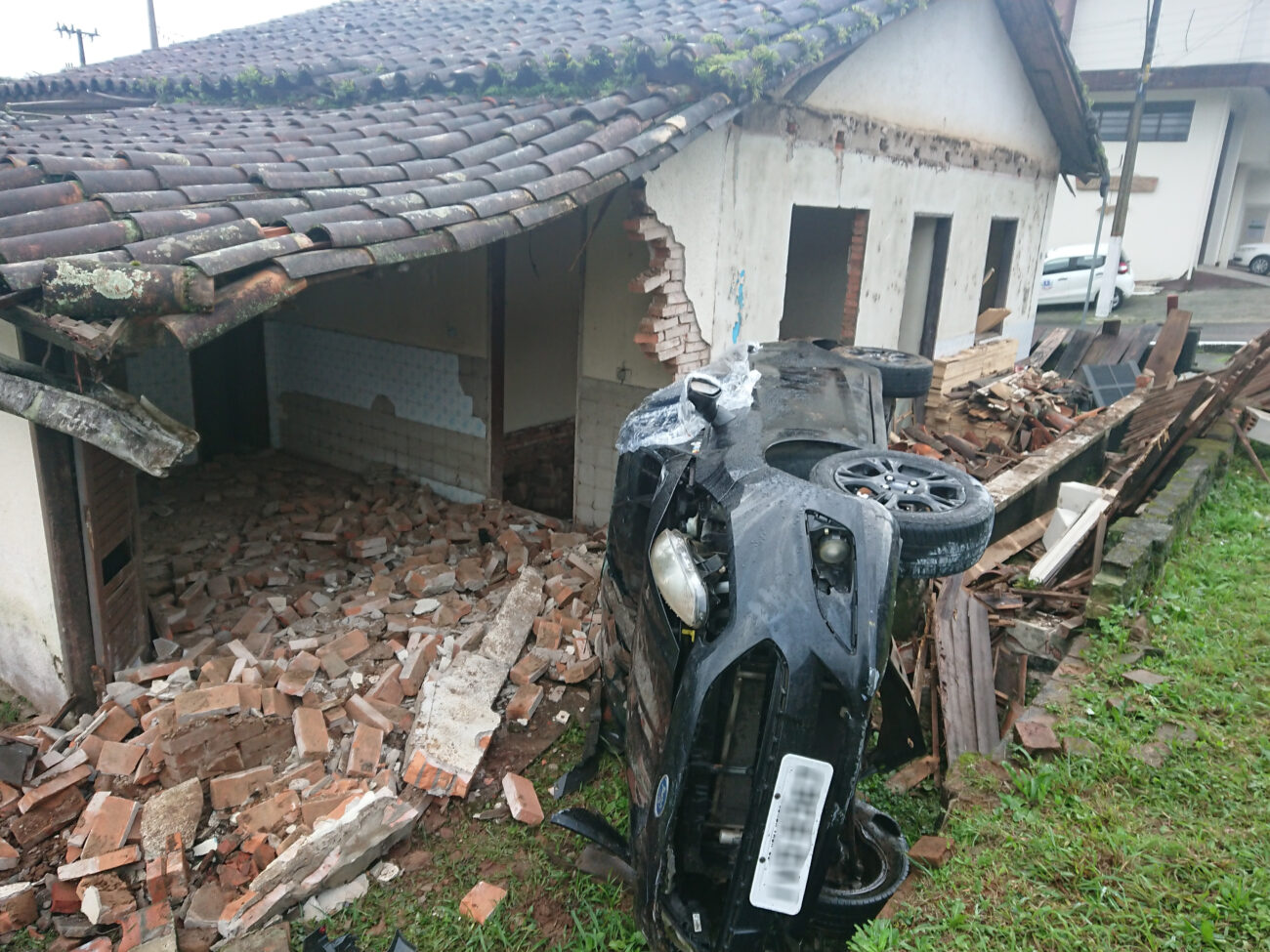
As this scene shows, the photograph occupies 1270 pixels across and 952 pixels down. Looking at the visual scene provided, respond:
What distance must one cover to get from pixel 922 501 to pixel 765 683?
4.01ft

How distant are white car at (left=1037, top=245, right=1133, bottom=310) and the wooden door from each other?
21.2 metres

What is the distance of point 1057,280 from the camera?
21609mm

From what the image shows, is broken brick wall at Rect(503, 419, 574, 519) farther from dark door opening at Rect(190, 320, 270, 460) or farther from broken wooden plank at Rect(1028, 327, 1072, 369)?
broken wooden plank at Rect(1028, 327, 1072, 369)

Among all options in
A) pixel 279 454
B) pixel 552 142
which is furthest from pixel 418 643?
pixel 279 454

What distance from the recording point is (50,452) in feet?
16.7

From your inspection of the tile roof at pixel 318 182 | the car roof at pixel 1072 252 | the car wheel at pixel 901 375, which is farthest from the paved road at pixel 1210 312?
the tile roof at pixel 318 182

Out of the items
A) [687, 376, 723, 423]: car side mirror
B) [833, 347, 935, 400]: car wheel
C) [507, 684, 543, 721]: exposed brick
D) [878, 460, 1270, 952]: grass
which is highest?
[687, 376, 723, 423]: car side mirror

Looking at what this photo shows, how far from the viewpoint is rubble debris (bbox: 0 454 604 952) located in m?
4.13

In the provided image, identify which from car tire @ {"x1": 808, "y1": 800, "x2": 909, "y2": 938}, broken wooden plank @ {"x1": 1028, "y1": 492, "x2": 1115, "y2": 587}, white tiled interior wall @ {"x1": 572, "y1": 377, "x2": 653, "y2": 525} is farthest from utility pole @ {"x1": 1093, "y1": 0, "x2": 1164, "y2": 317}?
car tire @ {"x1": 808, "y1": 800, "x2": 909, "y2": 938}

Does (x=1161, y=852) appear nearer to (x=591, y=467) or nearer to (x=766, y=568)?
(x=766, y=568)

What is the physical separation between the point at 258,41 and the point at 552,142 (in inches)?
322

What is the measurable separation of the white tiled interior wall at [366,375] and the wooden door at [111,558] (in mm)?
3194

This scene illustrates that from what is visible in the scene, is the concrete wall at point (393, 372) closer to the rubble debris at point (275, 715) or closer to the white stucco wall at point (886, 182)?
the rubble debris at point (275, 715)

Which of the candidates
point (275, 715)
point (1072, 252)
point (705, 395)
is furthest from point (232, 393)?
point (1072, 252)
